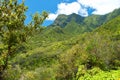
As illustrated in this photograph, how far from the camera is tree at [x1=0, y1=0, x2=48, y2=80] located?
24594 millimetres

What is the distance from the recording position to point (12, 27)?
25.2 metres

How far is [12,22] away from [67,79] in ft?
242

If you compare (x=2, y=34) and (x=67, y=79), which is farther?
(x=67, y=79)

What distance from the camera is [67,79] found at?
96.6m

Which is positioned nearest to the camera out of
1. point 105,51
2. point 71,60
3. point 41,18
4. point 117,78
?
point 117,78

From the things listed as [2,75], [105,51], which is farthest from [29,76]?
[105,51]

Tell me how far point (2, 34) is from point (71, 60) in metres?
69.1

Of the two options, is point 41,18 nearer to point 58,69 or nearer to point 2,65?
point 2,65

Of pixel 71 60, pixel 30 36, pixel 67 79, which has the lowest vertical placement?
pixel 67 79

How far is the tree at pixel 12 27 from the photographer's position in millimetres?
24594

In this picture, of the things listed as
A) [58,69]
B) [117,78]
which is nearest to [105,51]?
[58,69]

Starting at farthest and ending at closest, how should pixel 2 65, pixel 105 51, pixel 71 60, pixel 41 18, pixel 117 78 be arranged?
pixel 105 51
pixel 71 60
pixel 41 18
pixel 2 65
pixel 117 78

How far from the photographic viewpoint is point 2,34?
24.9 meters

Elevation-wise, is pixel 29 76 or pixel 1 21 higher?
pixel 1 21
